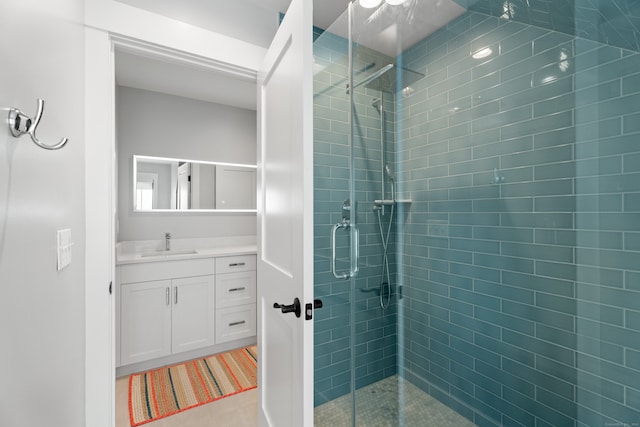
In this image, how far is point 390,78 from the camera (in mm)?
1393

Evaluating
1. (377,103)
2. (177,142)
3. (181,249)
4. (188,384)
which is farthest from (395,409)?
(177,142)

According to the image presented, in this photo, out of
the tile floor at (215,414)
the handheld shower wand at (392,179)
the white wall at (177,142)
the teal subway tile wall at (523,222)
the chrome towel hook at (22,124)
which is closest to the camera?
the chrome towel hook at (22,124)

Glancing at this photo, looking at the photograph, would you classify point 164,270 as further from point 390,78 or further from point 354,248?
point 390,78

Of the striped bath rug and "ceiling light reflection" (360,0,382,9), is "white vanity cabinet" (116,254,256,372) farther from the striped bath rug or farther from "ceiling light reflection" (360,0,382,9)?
"ceiling light reflection" (360,0,382,9)

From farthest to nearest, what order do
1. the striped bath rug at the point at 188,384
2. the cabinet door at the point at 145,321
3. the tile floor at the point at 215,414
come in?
the cabinet door at the point at 145,321 → the striped bath rug at the point at 188,384 → the tile floor at the point at 215,414

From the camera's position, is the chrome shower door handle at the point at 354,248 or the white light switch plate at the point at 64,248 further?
the chrome shower door handle at the point at 354,248

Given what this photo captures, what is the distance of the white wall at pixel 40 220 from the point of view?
58 cm

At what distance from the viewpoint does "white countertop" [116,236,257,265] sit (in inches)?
94.7

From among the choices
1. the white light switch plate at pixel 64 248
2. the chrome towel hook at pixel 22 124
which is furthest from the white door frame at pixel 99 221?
the chrome towel hook at pixel 22 124

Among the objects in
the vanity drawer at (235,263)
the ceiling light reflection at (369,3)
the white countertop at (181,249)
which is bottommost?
the vanity drawer at (235,263)

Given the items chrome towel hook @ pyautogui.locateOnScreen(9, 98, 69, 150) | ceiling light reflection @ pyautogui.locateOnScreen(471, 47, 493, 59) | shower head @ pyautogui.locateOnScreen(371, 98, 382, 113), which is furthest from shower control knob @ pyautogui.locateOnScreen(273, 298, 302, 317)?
ceiling light reflection @ pyautogui.locateOnScreen(471, 47, 493, 59)

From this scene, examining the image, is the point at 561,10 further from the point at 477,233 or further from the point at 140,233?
the point at 140,233

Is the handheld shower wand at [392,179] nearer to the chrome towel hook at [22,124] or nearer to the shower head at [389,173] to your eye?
the shower head at [389,173]

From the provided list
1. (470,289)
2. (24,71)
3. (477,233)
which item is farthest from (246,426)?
(24,71)
